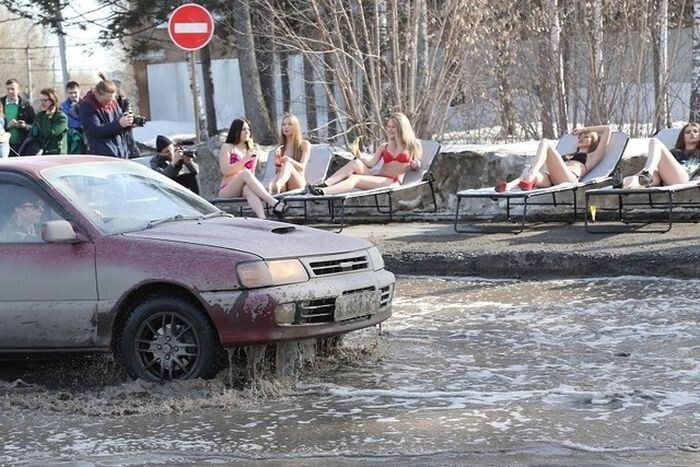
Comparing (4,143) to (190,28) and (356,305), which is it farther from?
(356,305)

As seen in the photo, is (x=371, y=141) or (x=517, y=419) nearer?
(x=517, y=419)

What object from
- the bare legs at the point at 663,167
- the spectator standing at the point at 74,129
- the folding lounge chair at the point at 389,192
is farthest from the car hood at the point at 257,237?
the spectator standing at the point at 74,129

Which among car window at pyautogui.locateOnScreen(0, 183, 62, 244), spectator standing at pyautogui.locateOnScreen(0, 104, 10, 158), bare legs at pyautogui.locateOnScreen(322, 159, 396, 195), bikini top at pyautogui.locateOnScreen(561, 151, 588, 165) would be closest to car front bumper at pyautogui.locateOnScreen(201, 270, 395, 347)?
car window at pyautogui.locateOnScreen(0, 183, 62, 244)

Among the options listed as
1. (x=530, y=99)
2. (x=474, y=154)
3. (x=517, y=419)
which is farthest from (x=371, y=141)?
(x=517, y=419)

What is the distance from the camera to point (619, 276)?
11.9 metres

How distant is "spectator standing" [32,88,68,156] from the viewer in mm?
16719

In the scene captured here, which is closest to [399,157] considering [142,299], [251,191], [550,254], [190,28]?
[251,191]

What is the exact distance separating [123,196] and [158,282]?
1018 millimetres

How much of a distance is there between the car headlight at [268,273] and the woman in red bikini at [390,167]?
24.5 feet

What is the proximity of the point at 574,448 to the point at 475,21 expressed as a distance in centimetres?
1357

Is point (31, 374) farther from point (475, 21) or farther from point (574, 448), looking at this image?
point (475, 21)

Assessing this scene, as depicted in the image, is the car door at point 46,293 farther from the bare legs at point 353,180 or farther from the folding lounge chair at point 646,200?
the bare legs at point 353,180

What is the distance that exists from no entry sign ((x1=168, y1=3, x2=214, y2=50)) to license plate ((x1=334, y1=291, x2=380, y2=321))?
35.3 ft

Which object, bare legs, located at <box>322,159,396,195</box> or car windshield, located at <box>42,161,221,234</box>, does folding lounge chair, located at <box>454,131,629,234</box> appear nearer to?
bare legs, located at <box>322,159,396,195</box>
